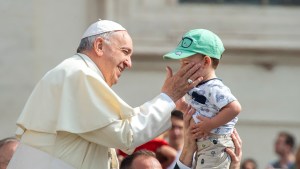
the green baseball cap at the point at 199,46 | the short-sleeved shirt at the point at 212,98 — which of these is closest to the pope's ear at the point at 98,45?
the green baseball cap at the point at 199,46

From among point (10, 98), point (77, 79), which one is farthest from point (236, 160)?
point (10, 98)

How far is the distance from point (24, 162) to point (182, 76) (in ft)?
3.21

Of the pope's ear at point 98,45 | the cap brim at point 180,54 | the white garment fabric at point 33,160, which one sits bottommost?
the white garment fabric at point 33,160

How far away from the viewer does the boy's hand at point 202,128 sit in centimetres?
910

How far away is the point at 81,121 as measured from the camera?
8914 millimetres

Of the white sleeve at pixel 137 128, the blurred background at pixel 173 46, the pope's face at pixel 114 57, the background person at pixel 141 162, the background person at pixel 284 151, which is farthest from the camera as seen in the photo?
the blurred background at pixel 173 46

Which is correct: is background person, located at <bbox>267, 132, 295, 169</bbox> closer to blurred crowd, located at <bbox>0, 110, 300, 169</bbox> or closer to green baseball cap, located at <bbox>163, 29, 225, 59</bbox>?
blurred crowd, located at <bbox>0, 110, 300, 169</bbox>

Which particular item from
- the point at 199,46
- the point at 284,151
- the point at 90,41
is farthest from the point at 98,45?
the point at 284,151

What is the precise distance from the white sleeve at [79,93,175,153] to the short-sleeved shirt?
234 mm

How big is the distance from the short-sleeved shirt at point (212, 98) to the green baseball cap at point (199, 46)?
0.55 feet

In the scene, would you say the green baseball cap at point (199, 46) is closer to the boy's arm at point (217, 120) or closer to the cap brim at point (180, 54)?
the cap brim at point (180, 54)

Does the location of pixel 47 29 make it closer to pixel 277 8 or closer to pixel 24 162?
pixel 277 8

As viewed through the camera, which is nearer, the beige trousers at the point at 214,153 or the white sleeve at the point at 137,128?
the white sleeve at the point at 137,128

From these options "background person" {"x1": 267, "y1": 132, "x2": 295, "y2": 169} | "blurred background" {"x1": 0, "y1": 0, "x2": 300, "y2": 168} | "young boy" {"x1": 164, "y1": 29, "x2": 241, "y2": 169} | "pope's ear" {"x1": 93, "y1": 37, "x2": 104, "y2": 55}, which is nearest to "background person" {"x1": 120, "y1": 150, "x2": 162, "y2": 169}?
"young boy" {"x1": 164, "y1": 29, "x2": 241, "y2": 169}
